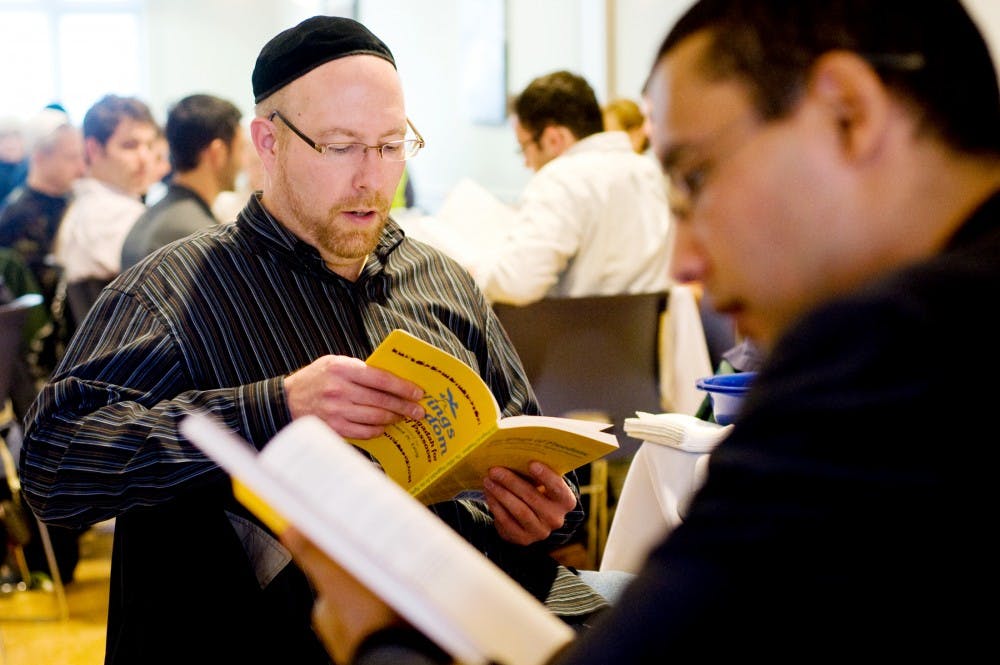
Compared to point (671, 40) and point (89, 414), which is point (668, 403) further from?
point (671, 40)

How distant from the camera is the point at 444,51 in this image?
8000mm

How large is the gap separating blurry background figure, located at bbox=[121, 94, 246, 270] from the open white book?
117 inches

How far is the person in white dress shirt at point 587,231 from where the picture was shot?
3539 millimetres

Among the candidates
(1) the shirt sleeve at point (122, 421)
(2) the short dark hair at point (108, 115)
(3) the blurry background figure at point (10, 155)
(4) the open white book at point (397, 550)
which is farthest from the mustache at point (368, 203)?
(3) the blurry background figure at point (10, 155)

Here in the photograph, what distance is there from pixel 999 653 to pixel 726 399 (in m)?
1.22

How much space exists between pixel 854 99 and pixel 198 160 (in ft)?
11.4

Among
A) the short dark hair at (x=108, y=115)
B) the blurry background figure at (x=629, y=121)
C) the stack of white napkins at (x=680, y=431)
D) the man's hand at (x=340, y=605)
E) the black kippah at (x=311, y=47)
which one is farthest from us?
the blurry background figure at (x=629, y=121)

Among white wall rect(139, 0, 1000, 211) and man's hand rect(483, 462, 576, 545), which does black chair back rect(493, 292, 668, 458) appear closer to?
white wall rect(139, 0, 1000, 211)

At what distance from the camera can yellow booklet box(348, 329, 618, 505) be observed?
1296mm

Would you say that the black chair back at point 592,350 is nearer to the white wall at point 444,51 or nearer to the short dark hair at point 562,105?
the white wall at point 444,51

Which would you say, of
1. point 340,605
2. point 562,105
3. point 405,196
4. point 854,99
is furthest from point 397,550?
point 405,196

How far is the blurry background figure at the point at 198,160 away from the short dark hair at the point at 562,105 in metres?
1.07

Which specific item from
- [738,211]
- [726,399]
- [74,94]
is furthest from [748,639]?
[74,94]

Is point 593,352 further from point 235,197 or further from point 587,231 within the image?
point 235,197
